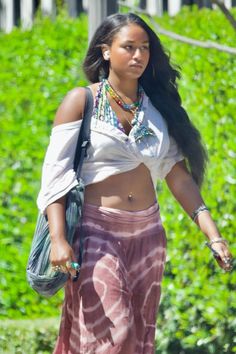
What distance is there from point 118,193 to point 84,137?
0.26m

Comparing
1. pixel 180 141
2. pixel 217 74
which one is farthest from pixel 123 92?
pixel 217 74

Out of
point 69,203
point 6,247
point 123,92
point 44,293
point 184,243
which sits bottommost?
point 6,247

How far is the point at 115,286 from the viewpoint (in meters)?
4.85

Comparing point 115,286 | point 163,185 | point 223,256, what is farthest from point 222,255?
point 163,185

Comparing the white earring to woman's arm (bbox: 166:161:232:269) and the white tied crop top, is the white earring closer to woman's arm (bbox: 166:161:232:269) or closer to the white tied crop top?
the white tied crop top

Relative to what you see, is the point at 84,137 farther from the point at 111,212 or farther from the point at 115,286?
the point at 115,286

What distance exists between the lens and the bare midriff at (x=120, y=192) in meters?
4.94

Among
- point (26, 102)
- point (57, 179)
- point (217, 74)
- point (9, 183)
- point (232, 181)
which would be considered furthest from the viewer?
point (26, 102)

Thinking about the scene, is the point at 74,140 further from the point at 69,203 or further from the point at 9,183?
the point at 9,183

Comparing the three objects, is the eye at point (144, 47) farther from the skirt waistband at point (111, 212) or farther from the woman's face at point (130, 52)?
the skirt waistband at point (111, 212)

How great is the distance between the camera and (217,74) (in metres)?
7.33

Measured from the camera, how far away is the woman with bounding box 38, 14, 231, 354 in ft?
15.9

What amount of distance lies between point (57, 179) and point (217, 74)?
2.67 meters

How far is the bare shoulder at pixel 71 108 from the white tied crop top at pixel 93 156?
2 cm
